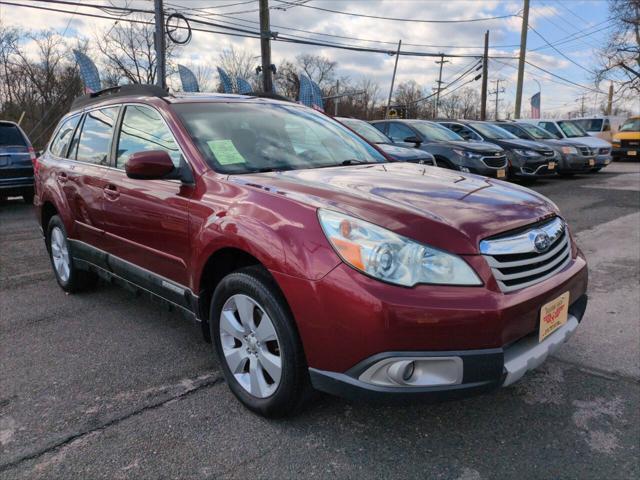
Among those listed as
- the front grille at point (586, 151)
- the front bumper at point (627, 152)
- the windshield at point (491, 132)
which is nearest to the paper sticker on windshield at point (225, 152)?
the windshield at point (491, 132)

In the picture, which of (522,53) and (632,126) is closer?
(632,126)

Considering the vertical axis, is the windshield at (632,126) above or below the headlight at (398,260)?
above

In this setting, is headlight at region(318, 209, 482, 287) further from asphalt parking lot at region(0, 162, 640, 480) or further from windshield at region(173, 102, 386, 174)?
windshield at region(173, 102, 386, 174)

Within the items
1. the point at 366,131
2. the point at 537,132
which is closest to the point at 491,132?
the point at 537,132

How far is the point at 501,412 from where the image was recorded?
2596 millimetres

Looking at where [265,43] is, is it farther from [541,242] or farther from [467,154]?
[541,242]

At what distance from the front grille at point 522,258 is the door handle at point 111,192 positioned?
8.30 feet

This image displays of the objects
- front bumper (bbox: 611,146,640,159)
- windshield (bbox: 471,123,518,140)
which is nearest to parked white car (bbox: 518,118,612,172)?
windshield (bbox: 471,123,518,140)

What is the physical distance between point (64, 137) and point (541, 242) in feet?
13.9

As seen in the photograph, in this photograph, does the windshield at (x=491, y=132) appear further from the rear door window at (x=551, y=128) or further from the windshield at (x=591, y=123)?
the windshield at (x=591, y=123)

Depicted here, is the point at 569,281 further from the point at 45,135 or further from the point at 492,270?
the point at 45,135

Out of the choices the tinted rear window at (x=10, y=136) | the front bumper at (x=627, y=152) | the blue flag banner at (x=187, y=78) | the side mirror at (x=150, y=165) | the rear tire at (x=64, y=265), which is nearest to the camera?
the side mirror at (x=150, y=165)

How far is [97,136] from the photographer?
407 centimetres

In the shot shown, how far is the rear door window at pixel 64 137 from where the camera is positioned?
458 centimetres
